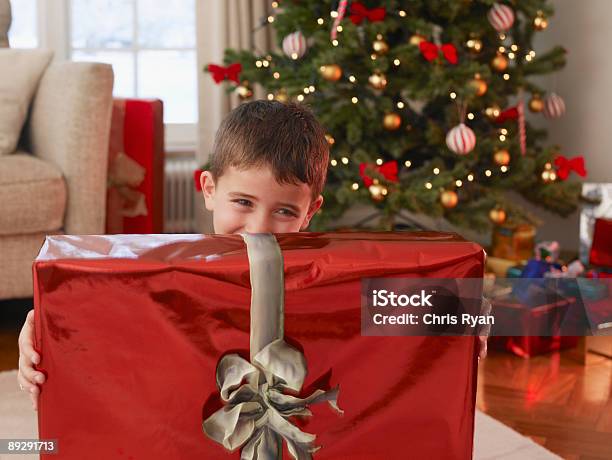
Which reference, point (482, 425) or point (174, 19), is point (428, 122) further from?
point (174, 19)

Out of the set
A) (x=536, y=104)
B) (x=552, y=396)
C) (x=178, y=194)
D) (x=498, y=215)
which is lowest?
(x=552, y=396)

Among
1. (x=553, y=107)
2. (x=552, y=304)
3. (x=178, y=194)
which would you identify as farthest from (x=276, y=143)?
(x=178, y=194)

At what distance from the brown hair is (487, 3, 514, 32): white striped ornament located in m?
1.46

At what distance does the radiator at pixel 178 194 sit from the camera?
135 inches

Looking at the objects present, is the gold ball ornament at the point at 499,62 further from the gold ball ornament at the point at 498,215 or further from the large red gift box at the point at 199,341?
the large red gift box at the point at 199,341

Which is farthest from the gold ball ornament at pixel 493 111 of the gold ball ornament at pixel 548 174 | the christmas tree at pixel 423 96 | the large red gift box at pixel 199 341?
the large red gift box at pixel 199 341

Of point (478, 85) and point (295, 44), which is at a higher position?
point (295, 44)

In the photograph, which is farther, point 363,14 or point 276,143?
point 363,14

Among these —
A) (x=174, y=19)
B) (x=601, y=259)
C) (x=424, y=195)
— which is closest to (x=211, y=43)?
(x=174, y=19)

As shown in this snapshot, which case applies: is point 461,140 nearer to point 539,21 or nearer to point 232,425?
point 539,21

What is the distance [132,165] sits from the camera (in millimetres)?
2518

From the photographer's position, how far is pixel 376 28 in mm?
2416

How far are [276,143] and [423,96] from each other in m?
1.35

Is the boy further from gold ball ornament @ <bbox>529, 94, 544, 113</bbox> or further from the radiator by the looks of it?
the radiator
